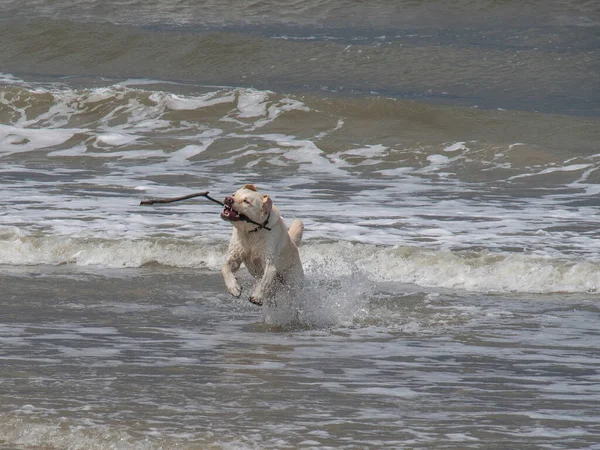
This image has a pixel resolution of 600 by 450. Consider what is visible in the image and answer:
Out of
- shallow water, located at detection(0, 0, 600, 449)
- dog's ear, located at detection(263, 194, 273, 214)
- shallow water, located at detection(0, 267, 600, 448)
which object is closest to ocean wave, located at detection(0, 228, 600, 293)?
shallow water, located at detection(0, 0, 600, 449)

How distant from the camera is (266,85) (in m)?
25.3

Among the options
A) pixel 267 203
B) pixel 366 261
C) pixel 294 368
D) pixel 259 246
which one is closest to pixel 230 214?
pixel 267 203

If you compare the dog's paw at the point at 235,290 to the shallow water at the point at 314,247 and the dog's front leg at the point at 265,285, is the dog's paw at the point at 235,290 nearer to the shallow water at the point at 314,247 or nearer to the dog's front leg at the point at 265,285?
the dog's front leg at the point at 265,285

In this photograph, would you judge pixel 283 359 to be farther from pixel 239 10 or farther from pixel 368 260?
pixel 239 10

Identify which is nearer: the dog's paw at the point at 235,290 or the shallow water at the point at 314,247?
the shallow water at the point at 314,247

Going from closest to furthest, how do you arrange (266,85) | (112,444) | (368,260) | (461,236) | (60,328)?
1. (112,444)
2. (60,328)
3. (368,260)
4. (461,236)
5. (266,85)

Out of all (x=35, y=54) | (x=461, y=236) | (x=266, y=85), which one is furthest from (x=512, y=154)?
(x=35, y=54)

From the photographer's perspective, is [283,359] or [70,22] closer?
[283,359]

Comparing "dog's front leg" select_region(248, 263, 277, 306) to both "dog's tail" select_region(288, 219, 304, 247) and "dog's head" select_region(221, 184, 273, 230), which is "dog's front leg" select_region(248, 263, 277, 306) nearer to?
"dog's head" select_region(221, 184, 273, 230)

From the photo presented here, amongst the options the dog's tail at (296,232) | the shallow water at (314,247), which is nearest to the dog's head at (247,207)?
the dog's tail at (296,232)

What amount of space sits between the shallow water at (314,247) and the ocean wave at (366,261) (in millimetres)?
→ 28

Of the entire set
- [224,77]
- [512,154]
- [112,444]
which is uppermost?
[224,77]

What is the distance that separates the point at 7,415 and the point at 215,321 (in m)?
2.94

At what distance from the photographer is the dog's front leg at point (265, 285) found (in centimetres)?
771
